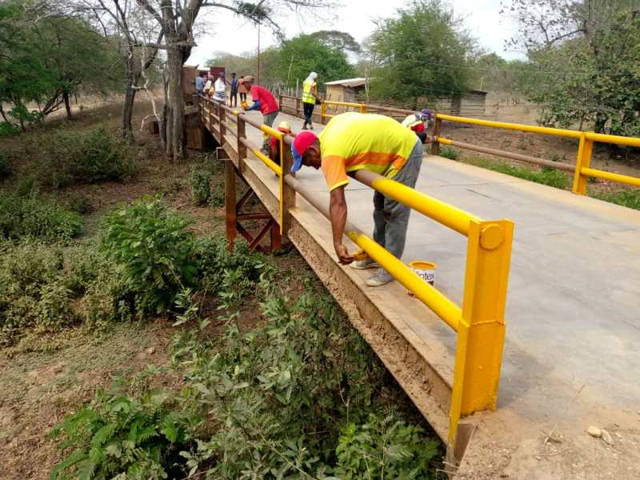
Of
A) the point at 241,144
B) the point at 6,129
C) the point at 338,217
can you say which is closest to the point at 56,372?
the point at 241,144

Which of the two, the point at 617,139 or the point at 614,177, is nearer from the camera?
the point at 617,139

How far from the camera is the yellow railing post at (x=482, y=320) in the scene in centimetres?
205

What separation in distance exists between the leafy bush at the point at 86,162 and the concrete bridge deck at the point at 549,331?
1335 cm

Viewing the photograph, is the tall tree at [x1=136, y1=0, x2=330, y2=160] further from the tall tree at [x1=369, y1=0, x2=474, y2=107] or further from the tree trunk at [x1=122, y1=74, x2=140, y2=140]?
the tall tree at [x1=369, y1=0, x2=474, y2=107]

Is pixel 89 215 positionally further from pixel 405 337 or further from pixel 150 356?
pixel 405 337

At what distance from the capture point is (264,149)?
28.9ft

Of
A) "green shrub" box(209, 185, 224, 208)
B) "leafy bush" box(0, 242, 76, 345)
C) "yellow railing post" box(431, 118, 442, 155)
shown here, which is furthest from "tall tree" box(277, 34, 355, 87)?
"leafy bush" box(0, 242, 76, 345)

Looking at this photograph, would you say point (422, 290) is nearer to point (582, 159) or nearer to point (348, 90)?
point (582, 159)

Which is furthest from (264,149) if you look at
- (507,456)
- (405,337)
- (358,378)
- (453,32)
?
(453,32)

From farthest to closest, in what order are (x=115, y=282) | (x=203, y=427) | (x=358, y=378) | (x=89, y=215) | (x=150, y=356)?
(x=89, y=215)
(x=115, y=282)
(x=150, y=356)
(x=203, y=427)
(x=358, y=378)

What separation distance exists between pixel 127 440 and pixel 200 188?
11.7 m

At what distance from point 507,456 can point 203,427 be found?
12.5 ft

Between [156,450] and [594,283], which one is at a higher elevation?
[594,283]

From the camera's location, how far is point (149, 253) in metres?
8.04
